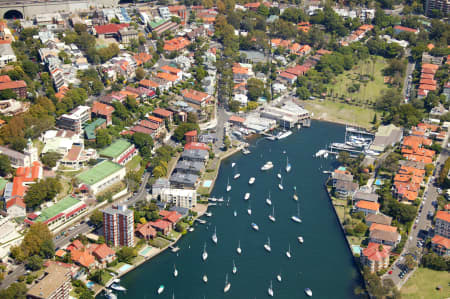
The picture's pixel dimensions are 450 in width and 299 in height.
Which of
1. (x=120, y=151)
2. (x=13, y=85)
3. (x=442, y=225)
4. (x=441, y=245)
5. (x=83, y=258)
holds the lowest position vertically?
(x=83, y=258)

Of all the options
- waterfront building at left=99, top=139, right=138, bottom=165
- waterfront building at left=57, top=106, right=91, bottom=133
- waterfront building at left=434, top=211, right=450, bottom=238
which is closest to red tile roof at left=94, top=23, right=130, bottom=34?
waterfront building at left=57, top=106, right=91, bottom=133

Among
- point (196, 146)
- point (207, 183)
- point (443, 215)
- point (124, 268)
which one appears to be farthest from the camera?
point (196, 146)

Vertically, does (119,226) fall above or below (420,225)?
above

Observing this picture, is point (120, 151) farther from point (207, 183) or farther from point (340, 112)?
point (340, 112)

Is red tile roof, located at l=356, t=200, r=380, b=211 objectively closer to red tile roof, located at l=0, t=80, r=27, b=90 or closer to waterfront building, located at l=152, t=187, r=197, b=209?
waterfront building, located at l=152, t=187, r=197, b=209

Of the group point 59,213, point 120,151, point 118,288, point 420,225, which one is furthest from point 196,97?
point 118,288

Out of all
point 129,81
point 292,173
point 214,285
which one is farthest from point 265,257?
point 129,81

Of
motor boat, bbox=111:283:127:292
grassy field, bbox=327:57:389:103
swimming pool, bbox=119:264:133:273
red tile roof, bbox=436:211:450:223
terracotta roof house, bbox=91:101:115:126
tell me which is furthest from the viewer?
grassy field, bbox=327:57:389:103
